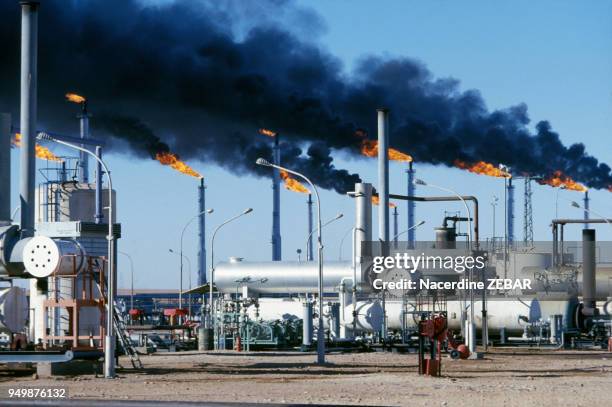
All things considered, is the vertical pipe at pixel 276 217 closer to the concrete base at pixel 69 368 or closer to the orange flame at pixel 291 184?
the orange flame at pixel 291 184

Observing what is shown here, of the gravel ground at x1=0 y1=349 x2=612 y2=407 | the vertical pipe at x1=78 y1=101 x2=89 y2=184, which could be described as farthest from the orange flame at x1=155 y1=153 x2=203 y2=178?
the gravel ground at x1=0 y1=349 x2=612 y2=407

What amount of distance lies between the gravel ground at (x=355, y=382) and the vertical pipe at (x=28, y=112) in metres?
6.35

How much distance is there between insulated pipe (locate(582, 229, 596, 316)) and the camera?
222 feet

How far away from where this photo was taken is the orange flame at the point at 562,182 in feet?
364

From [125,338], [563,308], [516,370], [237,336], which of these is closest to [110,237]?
[125,338]

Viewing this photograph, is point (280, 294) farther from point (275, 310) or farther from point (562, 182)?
point (562, 182)

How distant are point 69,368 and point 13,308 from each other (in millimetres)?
2917

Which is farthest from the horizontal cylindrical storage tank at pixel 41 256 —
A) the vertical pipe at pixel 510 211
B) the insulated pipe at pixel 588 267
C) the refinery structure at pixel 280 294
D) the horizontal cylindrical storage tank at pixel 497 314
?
the vertical pipe at pixel 510 211

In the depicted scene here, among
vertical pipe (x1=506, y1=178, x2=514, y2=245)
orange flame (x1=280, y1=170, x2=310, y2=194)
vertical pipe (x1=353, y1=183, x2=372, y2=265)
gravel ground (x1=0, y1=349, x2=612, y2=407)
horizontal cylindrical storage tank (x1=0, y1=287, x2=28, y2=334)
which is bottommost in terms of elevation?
gravel ground (x1=0, y1=349, x2=612, y2=407)

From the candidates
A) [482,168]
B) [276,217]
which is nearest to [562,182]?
[482,168]

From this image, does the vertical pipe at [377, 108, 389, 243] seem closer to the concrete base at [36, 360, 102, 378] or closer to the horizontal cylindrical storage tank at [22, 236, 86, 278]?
the concrete base at [36, 360, 102, 378]

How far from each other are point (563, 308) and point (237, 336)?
21298mm

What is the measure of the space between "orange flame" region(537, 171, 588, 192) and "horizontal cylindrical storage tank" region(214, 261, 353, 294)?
37941 millimetres

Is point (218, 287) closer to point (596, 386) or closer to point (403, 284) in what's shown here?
point (403, 284)
